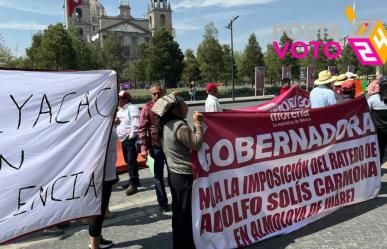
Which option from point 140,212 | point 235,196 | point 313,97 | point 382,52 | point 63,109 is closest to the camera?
point 63,109

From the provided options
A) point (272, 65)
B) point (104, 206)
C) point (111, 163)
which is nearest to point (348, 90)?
point (111, 163)

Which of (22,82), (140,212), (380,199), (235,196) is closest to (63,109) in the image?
(22,82)

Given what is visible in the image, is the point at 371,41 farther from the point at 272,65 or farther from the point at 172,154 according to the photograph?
the point at 172,154

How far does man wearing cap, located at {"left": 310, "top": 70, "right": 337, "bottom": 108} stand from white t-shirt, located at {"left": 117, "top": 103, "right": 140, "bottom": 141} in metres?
2.88

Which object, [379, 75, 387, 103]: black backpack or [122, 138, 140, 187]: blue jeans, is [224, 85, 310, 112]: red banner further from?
[122, 138, 140, 187]: blue jeans

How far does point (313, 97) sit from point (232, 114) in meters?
2.68

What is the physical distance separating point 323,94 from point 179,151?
11.2 ft

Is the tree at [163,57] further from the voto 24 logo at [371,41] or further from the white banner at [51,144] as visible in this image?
the white banner at [51,144]

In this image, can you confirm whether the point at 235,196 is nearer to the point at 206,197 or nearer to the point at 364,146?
the point at 206,197

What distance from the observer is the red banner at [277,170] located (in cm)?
397

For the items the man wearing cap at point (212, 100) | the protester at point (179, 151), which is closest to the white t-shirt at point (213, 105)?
the man wearing cap at point (212, 100)

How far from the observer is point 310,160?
484cm

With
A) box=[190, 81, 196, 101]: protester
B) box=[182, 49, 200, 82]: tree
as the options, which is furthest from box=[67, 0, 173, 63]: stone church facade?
box=[190, 81, 196, 101]: protester

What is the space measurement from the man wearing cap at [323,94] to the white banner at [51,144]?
361 centimetres
